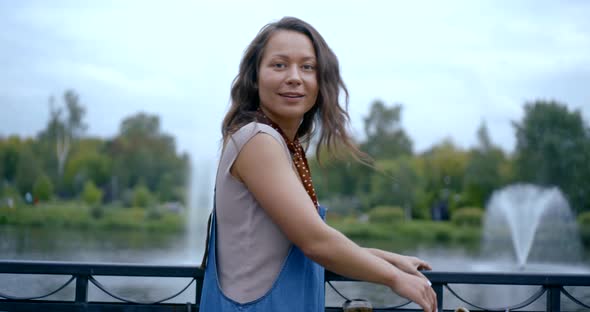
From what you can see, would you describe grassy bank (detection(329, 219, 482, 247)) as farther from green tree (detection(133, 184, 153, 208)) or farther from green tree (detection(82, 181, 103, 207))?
green tree (detection(82, 181, 103, 207))

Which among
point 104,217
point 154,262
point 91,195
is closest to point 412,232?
point 104,217

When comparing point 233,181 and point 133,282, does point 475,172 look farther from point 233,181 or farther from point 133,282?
point 233,181

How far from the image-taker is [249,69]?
4.52ft

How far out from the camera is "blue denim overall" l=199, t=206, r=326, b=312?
3.81 ft

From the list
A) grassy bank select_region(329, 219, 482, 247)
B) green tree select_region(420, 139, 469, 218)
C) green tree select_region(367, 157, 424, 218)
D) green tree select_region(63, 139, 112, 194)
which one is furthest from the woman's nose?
green tree select_region(420, 139, 469, 218)

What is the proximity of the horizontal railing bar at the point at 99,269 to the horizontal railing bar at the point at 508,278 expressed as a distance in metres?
0.51

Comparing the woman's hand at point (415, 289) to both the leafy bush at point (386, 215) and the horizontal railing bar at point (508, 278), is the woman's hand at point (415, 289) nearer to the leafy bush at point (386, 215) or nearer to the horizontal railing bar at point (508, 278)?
the horizontal railing bar at point (508, 278)

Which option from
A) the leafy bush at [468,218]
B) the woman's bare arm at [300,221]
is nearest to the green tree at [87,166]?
the leafy bush at [468,218]

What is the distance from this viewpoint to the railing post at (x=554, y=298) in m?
2.12

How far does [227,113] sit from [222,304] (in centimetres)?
44

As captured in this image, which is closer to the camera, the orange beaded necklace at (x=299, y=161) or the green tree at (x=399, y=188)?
the orange beaded necklace at (x=299, y=161)

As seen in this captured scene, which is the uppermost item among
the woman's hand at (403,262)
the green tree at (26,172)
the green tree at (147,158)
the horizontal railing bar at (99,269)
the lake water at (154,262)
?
the green tree at (147,158)

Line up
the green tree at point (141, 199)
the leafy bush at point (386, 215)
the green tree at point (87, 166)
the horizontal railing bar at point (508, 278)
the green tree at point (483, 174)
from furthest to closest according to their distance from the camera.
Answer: the green tree at point (483, 174)
the leafy bush at point (386, 215)
the green tree at point (141, 199)
the green tree at point (87, 166)
the horizontal railing bar at point (508, 278)

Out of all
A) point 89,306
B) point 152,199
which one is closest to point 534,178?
point 152,199
